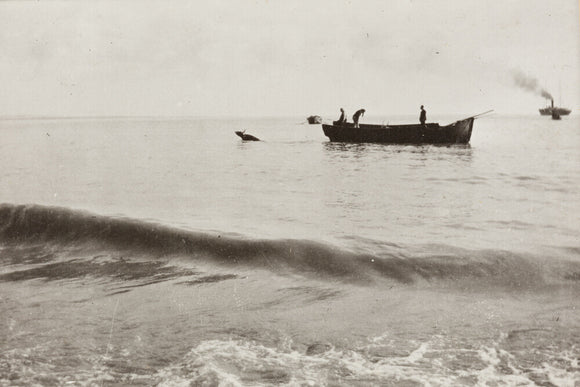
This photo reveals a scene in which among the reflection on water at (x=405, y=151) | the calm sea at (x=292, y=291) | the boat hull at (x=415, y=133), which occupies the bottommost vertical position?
the calm sea at (x=292, y=291)

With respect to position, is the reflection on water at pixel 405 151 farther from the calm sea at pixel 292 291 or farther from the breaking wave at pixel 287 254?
the breaking wave at pixel 287 254

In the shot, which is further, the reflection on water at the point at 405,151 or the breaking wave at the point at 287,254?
the reflection on water at the point at 405,151

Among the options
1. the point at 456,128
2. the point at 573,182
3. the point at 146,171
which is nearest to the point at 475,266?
the point at 573,182

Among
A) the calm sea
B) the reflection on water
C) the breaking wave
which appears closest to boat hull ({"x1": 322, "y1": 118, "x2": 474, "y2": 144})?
the reflection on water

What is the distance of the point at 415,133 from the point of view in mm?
36312

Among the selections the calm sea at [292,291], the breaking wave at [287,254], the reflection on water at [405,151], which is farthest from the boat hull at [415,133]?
the breaking wave at [287,254]

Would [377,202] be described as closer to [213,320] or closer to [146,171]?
[213,320]

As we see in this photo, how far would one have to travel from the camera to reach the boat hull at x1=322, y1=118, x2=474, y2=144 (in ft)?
118

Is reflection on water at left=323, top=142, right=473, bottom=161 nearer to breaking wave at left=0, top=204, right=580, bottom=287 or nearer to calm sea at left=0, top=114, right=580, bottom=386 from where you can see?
calm sea at left=0, top=114, right=580, bottom=386

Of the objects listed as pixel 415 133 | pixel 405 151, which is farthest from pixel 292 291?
pixel 415 133

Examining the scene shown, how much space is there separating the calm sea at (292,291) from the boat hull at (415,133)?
68.3 feet

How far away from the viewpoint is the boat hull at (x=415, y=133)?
35.9 metres

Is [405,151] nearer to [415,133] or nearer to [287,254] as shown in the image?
[415,133]

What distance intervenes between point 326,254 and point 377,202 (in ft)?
22.2
